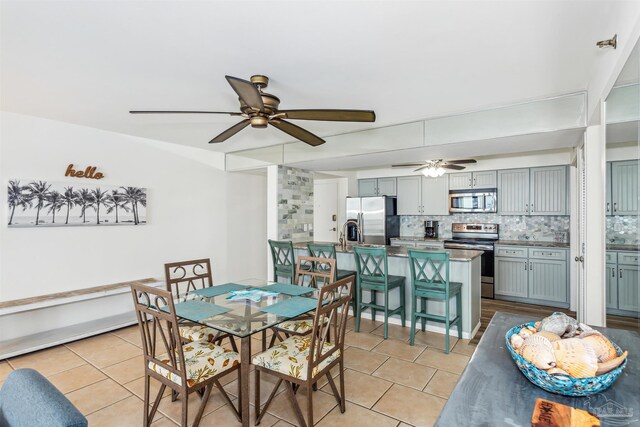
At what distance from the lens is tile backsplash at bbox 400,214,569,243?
5184 mm

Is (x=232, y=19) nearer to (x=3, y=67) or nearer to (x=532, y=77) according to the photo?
(x=3, y=67)

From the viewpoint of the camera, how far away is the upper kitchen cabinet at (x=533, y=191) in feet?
16.2

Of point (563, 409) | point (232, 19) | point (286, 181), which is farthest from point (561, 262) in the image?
point (232, 19)

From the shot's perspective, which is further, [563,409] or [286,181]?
[286,181]

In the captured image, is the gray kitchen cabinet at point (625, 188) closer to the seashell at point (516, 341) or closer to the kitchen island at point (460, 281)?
the seashell at point (516, 341)

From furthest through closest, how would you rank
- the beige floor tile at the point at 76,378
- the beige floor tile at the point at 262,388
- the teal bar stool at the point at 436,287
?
the teal bar stool at the point at 436,287 < the beige floor tile at the point at 76,378 < the beige floor tile at the point at 262,388

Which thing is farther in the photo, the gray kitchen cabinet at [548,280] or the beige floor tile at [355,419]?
the gray kitchen cabinet at [548,280]

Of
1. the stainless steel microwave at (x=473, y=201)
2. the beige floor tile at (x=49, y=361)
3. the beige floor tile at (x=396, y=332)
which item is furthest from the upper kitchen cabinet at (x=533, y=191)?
the beige floor tile at (x=49, y=361)

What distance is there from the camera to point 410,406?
7.72 feet

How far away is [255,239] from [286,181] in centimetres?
155

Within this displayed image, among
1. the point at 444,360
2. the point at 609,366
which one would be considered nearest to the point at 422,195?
the point at 444,360

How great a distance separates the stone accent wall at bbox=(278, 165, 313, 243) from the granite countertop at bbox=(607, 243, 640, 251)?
142 inches

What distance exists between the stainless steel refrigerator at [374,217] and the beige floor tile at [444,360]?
3009 millimetres

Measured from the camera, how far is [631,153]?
1.63 metres
